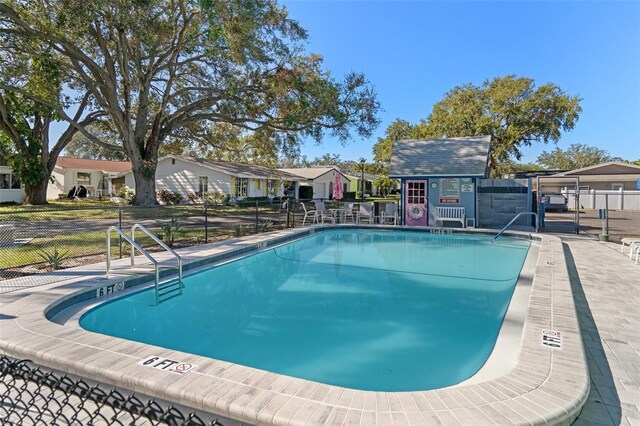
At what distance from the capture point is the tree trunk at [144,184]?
2039 cm

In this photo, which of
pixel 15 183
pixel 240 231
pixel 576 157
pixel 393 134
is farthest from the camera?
pixel 576 157

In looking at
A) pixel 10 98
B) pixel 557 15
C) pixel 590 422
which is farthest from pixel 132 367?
pixel 10 98

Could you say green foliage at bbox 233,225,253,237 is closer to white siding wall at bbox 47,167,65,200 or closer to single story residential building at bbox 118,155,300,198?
single story residential building at bbox 118,155,300,198

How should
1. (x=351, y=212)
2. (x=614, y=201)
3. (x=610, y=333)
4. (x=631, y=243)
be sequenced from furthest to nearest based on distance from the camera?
(x=614, y=201), (x=351, y=212), (x=631, y=243), (x=610, y=333)

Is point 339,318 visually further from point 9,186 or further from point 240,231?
point 9,186

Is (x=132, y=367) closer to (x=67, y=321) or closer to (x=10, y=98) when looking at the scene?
(x=67, y=321)

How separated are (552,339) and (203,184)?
26.8m

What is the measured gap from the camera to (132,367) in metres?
2.93

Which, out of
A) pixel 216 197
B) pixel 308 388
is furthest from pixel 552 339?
pixel 216 197

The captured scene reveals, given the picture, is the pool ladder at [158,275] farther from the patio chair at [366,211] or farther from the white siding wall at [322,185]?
the white siding wall at [322,185]

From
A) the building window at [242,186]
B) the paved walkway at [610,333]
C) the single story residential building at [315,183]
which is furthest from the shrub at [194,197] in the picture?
the paved walkway at [610,333]

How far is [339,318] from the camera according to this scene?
546 centimetres

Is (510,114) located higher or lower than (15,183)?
higher

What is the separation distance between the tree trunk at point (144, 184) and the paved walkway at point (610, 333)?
65.2 ft
